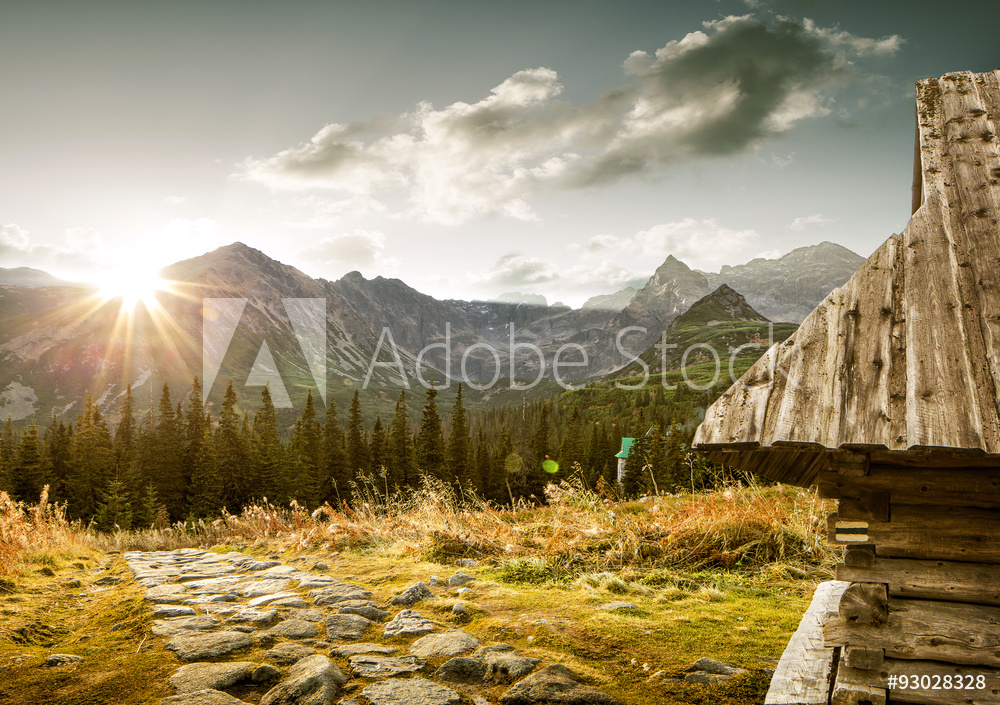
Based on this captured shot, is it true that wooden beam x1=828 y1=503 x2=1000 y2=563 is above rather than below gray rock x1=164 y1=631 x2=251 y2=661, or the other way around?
above

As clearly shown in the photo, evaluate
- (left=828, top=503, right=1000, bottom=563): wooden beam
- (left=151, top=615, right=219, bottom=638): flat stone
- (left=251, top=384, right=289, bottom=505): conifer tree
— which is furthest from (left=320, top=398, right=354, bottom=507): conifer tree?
(left=828, top=503, right=1000, bottom=563): wooden beam

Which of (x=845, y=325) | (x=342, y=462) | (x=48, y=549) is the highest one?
(x=845, y=325)

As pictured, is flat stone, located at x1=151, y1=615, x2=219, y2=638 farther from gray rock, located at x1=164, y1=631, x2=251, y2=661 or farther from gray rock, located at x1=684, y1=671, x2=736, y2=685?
gray rock, located at x1=684, y1=671, x2=736, y2=685

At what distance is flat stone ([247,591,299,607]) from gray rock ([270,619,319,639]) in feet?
2.71

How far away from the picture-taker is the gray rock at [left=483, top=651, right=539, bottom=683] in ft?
11.9

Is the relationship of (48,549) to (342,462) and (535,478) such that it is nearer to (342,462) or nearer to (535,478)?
(342,462)

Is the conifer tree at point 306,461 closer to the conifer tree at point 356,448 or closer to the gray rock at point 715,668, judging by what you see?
the conifer tree at point 356,448

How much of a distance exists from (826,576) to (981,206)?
4633mm

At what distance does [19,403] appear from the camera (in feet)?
612

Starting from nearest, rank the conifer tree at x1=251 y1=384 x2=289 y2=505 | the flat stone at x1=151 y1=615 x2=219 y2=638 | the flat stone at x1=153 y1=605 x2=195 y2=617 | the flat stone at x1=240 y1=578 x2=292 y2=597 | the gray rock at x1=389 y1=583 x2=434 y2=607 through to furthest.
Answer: the flat stone at x1=151 y1=615 x2=219 y2=638
the flat stone at x1=153 y1=605 x2=195 y2=617
the gray rock at x1=389 y1=583 x2=434 y2=607
the flat stone at x1=240 y1=578 x2=292 y2=597
the conifer tree at x1=251 y1=384 x2=289 y2=505

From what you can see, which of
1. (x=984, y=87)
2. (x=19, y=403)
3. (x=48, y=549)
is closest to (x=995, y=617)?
(x=984, y=87)

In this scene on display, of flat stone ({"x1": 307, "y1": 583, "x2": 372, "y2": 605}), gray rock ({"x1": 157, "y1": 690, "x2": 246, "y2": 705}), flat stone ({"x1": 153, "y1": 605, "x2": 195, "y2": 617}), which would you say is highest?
gray rock ({"x1": 157, "y1": 690, "x2": 246, "y2": 705})

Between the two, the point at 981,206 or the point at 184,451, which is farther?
the point at 184,451

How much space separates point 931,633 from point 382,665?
359 centimetres
